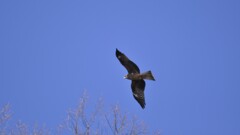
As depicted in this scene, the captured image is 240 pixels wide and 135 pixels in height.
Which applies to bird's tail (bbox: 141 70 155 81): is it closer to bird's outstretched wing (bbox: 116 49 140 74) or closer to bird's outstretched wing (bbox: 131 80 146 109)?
bird's outstretched wing (bbox: 116 49 140 74)

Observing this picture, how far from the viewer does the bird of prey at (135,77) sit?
1107cm

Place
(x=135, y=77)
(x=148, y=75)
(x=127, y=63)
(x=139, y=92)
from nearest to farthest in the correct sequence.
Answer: (x=148, y=75), (x=135, y=77), (x=127, y=63), (x=139, y=92)

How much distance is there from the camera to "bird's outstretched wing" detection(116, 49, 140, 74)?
36.6 ft

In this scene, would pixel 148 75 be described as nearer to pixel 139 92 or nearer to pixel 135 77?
pixel 135 77

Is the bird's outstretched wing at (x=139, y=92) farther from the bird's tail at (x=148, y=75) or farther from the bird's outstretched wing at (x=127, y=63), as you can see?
the bird's tail at (x=148, y=75)

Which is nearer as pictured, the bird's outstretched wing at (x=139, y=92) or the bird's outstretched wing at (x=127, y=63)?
the bird's outstretched wing at (x=127, y=63)

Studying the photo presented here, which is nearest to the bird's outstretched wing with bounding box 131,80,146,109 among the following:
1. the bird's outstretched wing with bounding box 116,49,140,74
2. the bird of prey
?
the bird of prey

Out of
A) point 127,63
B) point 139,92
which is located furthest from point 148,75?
point 139,92

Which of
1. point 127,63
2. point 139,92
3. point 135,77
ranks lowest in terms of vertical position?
point 139,92

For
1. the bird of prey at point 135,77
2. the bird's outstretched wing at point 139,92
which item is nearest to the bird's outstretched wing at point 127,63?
the bird of prey at point 135,77

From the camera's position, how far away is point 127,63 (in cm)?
1134

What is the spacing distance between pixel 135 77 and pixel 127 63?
19.8 inches

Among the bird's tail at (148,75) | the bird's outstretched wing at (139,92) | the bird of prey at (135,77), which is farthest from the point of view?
the bird's outstretched wing at (139,92)

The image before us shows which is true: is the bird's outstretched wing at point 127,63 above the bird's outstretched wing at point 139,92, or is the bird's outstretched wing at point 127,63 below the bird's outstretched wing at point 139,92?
above
